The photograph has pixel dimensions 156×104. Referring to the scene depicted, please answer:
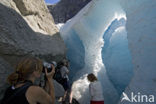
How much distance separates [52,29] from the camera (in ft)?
16.6

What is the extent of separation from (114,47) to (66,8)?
11.1 metres

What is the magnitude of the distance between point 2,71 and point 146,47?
2131mm

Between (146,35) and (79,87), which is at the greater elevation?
(146,35)

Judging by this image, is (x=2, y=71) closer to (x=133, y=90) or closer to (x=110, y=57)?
(x=133, y=90)

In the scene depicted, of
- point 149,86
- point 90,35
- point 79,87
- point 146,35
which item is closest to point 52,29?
point 90,35

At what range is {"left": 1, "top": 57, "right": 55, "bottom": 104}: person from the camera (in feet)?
3.47

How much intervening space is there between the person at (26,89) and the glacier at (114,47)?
69.1 inches

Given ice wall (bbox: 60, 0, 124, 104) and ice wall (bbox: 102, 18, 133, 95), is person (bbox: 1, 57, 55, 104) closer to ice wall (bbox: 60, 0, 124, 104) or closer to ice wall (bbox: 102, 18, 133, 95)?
ice wall (bbox: 102, 18, 133, 95)

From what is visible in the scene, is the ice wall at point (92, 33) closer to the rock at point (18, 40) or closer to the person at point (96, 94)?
the rock at point (18, 40)

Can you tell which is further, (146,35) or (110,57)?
(110,57)

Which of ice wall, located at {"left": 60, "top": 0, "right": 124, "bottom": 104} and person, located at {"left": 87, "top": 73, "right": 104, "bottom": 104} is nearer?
person, located at {"left": 87, "top": 73, "right": 104, "bottom": 104}

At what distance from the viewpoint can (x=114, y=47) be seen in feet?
17.3

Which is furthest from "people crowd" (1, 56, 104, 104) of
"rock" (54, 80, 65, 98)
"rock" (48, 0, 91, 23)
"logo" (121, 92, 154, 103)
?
"rock" (48, 0, 91, 23)

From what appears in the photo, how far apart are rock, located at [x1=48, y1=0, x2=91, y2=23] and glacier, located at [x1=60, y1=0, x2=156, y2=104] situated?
30.9 feet
